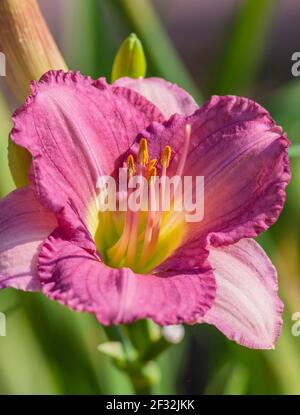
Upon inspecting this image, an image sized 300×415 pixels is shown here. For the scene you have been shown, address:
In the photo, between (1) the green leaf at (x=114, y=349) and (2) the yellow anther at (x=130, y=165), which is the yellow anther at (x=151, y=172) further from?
(1) the green leaf at (x=114, y=349)

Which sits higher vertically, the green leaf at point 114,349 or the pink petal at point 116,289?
the pink petal at point 116,289

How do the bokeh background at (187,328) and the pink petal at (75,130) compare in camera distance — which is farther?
the bokeh background at (187,328)

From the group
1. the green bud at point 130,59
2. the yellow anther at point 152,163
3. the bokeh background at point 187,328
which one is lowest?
the bokeh background at point 187,328

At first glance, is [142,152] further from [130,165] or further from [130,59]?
[130,59]

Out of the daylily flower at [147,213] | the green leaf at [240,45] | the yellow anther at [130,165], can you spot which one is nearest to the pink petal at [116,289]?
the daylily flower at [147,213]

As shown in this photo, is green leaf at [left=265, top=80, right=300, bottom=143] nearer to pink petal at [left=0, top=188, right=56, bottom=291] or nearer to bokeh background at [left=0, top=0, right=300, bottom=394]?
bokeh background at [left=0, top=0, right=300, bottom=394]

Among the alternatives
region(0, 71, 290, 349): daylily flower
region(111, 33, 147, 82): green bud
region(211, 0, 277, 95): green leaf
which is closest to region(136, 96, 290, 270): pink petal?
region(0, 71, 290, 349): daylily flower
